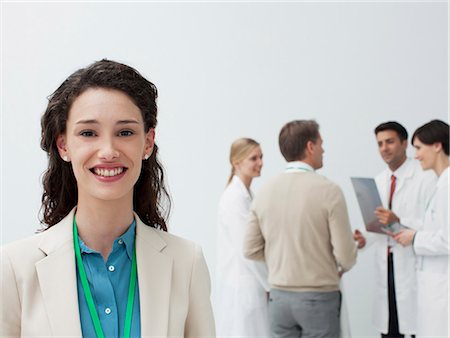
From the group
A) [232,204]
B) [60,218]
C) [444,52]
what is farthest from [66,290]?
[444,52]

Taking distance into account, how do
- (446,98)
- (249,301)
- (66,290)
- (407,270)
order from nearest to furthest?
(66,290)
(407,270)
(249,301)
(446,98)

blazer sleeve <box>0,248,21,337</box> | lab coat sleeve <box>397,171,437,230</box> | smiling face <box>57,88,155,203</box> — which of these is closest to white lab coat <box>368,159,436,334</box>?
lab coat sleeve <box>397,171,437,230</box>

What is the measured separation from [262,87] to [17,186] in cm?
212

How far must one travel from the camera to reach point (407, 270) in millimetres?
3990

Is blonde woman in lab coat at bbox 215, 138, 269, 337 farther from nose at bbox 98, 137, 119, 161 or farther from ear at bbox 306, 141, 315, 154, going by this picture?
nose at bbox 98, 137, 119, 161

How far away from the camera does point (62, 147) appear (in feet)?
4.69

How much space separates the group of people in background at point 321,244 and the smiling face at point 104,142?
7.11ft

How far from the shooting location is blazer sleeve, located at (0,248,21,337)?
1297 millimetres

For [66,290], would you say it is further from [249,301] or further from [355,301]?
[355,301]

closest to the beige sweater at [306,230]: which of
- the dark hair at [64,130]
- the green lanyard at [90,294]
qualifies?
the dark hair at [64,130]

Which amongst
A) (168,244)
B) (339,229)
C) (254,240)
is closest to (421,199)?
(339,229)

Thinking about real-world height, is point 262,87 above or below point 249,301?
above

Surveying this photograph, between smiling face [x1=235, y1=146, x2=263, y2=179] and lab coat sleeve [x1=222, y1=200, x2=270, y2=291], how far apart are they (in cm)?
26

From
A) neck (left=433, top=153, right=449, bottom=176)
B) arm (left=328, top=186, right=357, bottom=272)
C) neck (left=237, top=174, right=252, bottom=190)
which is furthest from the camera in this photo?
neck (left=237, top=174, right=252, bottom=190)
